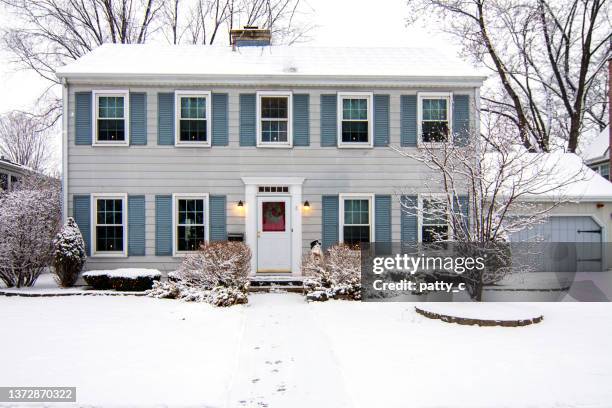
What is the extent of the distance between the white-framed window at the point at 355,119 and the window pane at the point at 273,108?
1.54 meters

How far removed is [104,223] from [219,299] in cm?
490

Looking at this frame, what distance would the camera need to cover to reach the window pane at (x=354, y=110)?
42.8 feet

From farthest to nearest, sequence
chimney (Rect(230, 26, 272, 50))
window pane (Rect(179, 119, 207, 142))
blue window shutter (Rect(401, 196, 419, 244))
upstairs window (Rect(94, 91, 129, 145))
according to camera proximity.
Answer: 1. chimney (Rect(230, 26, 272, 50))
2. blue window shutter (Rect(401, 196, 419, 244))
3. window pane (Rect(179, 119, 207, 142))
4. upstairs window (Rect(94, 91, 129, 145))

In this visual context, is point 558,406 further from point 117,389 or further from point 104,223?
point 104,223

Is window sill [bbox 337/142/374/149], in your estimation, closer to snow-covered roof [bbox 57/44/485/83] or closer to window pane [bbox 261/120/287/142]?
window pane [bbox 261/120/287/142]

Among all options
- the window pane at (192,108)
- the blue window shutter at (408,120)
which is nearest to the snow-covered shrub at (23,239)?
the window pane at (192,108)

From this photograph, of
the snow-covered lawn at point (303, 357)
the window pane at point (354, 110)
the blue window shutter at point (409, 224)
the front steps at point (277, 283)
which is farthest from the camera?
the window pane at point (354, 110)

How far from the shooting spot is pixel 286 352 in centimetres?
680

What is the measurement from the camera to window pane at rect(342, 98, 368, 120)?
1304 cm

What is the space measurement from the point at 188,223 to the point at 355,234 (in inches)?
179

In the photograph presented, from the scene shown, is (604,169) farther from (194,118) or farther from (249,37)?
(194,118)

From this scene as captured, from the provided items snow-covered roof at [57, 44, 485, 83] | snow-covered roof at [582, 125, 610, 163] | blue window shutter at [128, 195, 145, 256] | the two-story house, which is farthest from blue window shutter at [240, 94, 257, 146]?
snow-covered roof at [582, 125, 610, 163]

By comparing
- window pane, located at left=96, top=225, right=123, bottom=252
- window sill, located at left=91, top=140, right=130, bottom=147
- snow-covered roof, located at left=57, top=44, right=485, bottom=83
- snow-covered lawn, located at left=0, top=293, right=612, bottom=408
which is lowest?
snow-covered lawn, located at left=0, top=293, right=612, bottom=408

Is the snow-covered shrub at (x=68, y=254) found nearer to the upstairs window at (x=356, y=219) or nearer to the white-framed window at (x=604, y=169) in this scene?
the upstairs window at (x=356, y=219)
